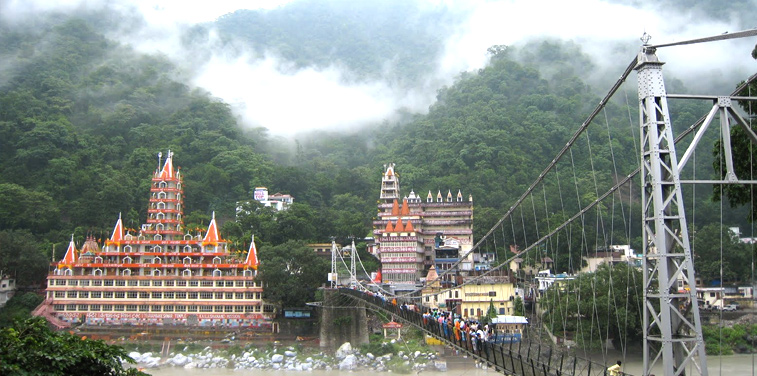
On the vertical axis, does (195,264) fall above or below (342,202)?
below

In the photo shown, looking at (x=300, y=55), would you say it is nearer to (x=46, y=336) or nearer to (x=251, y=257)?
(x=251, y=257)

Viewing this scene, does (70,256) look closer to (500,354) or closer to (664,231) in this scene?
(500,354)

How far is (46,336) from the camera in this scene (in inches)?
305

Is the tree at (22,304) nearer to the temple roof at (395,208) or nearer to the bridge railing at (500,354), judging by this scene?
the bridge railing at (500,354)

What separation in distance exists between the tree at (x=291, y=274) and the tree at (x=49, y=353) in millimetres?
22162

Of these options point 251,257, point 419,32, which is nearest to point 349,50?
point 419,32

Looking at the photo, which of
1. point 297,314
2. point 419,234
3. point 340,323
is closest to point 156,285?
point 297,314

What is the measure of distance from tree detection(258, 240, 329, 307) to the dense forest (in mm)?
2497

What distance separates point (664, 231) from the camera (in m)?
6.54

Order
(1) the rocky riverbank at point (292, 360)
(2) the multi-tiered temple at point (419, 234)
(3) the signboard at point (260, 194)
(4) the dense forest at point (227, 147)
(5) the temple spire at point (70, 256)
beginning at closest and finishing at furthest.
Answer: (1) the rocky riverbank at point (292, 360) < (5) the temple spire at point (70, 256) < (2) the multi-tiered temple at point (419, 234) < (4) the dense forest at point (227, 147) < (3) the signboard at point (260, 194)

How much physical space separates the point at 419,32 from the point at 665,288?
12447 cm

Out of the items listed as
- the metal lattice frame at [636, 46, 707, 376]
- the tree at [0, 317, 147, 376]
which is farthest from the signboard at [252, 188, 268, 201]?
the metal lattice frame at [636, 46, 707, 376]

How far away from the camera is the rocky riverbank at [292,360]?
25.8m

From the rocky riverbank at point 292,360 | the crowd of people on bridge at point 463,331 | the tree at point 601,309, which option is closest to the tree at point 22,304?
the rocky riverbank at point 292,360
